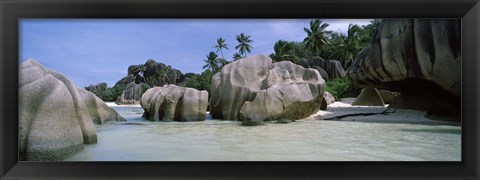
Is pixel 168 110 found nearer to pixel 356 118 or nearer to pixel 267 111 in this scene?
pixel 267 111

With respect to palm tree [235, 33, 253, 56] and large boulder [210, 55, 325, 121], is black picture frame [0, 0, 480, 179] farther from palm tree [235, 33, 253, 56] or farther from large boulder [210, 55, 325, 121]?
palm tree [235, 33, 253, 56]

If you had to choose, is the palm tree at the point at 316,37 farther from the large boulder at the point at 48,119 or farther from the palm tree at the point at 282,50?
the large boulder at the point at 48,119

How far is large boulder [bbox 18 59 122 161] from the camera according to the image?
2381 mm

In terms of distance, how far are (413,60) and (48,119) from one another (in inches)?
240

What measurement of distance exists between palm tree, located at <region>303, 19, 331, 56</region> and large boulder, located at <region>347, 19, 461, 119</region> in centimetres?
913
